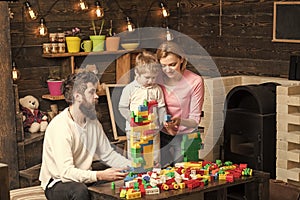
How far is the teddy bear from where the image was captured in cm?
596

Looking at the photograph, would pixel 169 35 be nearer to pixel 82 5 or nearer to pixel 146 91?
pixel 82 5

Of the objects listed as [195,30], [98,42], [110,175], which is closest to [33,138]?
[98,42]

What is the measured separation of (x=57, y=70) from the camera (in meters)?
6.47

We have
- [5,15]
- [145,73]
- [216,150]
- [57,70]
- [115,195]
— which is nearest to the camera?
[115,195]

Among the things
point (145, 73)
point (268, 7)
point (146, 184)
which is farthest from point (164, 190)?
point (268, 7)

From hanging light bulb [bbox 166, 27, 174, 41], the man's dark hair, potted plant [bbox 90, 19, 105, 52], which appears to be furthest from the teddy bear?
Answer: the man's dark hair

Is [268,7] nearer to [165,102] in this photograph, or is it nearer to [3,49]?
[165,102]

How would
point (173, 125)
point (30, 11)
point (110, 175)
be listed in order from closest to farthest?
point (110, 175)
point (173, 125)
point (30, 11)

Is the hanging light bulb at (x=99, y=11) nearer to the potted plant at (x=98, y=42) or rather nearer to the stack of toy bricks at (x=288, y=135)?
the potted plant at (x=98, y=42)

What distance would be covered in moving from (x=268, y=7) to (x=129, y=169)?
2.91 meters

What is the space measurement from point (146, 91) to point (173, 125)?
307 millimetres

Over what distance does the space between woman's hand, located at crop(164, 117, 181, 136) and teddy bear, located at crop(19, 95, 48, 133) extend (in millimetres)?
1822

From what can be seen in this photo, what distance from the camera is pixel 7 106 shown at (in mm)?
5219

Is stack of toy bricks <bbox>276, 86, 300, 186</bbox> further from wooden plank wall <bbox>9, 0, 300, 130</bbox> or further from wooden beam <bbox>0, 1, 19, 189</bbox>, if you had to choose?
wooden beam <bbox>0, 1, 19, 189</bbox>
